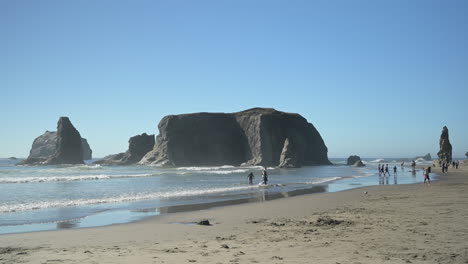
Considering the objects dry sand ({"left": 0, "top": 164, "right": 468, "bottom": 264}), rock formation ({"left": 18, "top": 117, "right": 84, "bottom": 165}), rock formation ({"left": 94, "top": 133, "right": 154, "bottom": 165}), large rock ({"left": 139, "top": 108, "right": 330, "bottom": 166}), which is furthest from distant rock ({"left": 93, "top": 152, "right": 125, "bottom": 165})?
dry sand ({"left": 0, "top": 164, "right": 468, "bottom": 264})

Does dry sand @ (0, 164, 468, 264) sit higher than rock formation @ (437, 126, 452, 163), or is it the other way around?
Answer: rock formation @ (437, 126, 452, 163)

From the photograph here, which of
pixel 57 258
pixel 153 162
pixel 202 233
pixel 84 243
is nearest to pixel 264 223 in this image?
pixel 202 233

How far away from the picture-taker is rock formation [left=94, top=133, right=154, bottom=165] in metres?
140

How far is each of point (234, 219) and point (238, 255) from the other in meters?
6.56

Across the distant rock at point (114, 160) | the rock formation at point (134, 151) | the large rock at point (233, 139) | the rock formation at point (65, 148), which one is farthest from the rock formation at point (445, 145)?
the rock formation at point (65, 148)

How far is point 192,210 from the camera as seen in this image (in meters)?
→ 18.4

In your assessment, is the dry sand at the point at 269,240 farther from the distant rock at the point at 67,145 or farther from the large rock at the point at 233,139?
the distant rock at the point at 67,145

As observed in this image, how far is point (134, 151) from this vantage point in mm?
143250

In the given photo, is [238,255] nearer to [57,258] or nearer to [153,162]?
[57,258]

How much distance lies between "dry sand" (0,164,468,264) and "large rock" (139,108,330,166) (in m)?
100

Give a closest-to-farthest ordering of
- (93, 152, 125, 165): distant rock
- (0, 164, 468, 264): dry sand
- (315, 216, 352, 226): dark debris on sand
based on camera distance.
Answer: (0, 164, 468, 264): dry sand → (315, 216, 352, 226): dark debris on sand → (93, 152, 125, 165): distant rock

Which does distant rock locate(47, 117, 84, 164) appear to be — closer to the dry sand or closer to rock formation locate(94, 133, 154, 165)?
rock formation locate(94, 133, 154, 165)

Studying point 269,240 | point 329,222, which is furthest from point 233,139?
point 269,240

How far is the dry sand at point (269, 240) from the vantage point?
807 cm
